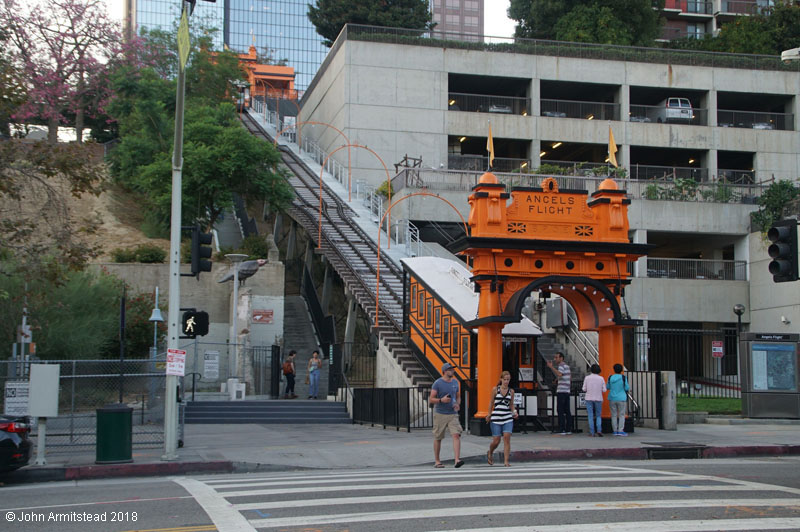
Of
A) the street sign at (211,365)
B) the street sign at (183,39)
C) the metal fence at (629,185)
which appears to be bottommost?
the street sign at (211,365)

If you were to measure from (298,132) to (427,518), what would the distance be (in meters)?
59.6

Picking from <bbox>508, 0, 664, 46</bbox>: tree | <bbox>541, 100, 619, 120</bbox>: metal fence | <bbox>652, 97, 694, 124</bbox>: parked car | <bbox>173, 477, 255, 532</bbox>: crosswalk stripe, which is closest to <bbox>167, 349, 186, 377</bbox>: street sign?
<bbox>173, 477, 255, 532</bbox>: crosswalk stripe

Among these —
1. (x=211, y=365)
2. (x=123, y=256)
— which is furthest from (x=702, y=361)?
(x=123, y=256)

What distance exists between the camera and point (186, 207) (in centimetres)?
3622

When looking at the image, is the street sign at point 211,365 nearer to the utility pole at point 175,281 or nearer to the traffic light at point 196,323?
the traffic light at point 196,323

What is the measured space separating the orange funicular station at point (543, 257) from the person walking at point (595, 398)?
1456 mm

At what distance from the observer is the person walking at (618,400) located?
62.1 feet

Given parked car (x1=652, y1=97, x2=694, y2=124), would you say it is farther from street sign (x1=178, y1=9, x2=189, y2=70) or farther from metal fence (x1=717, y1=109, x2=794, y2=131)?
street sign (x1=178, y1=9, x2=189, y2=70)

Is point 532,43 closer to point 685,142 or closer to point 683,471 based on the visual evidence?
point 685,142

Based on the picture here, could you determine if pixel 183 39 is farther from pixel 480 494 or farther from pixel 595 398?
pixel 595 398

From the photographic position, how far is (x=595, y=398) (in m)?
18.7

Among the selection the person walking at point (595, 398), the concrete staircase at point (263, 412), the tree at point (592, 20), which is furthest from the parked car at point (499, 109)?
the person walking at point (595, 398)

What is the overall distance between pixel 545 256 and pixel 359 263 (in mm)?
15090

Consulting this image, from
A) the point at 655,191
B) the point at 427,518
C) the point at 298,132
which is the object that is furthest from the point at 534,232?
the point at 298,132
